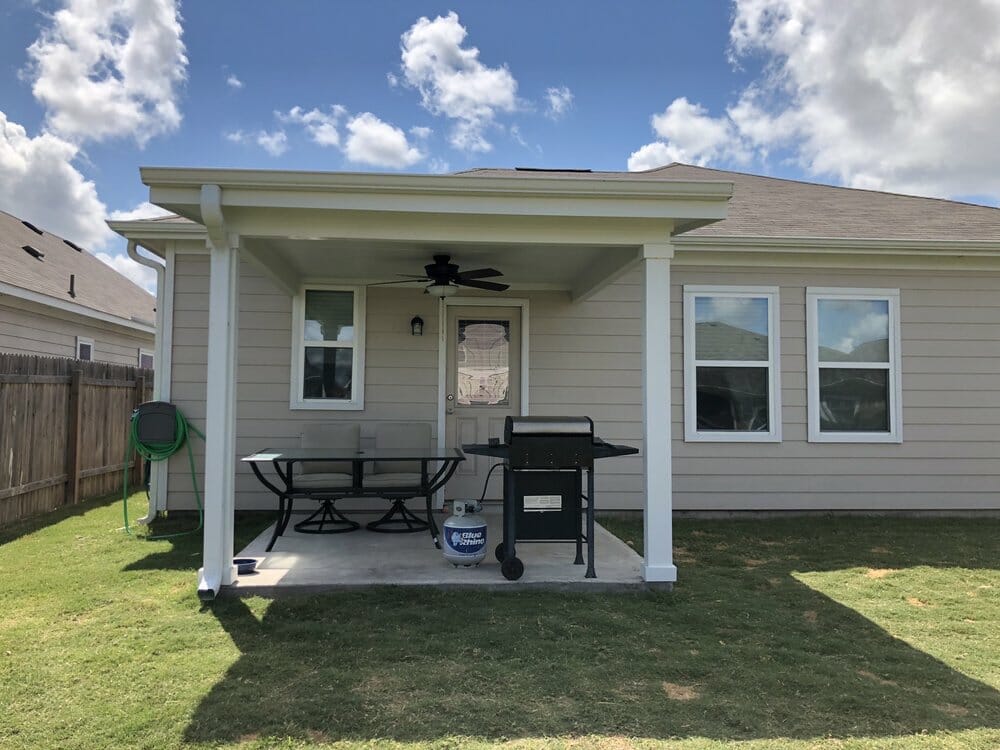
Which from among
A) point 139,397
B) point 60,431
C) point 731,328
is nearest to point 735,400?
point 731,328

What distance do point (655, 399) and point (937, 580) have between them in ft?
7.80

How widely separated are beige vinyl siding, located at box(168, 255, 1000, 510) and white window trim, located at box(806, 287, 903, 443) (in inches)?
2.6

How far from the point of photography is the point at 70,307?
9.27 metres

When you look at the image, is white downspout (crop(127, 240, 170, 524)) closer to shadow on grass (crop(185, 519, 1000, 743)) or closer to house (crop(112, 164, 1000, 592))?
house (crop(112, 164, 1000, 592))

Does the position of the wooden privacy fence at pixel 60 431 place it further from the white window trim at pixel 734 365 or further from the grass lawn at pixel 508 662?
the white window trim at pixel 734 365

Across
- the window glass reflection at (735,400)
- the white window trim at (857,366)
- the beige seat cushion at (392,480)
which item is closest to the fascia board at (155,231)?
the beige seat cushion at (392,480)

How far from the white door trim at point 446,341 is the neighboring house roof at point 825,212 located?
1456mm

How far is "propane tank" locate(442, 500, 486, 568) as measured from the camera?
3.92 meters

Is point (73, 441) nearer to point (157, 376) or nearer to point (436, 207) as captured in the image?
point (157, 376)

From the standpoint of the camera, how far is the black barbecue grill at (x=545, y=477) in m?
3.76

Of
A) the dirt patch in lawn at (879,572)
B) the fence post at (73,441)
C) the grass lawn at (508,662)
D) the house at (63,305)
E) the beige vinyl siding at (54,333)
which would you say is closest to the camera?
the grass lawn at (508,662)

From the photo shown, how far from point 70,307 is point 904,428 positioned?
11074mm

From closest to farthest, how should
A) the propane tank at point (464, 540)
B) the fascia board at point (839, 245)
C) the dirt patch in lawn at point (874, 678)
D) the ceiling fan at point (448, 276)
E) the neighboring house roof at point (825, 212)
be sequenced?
1. the dirt patch in lawn at point (874, 678)
2. the propane tank at point (464, 540)
3. the ceiling fan at point (448, 276)
4. the fascia board at point (839, 245)
5. the neighboring house roof at point (825, 212)

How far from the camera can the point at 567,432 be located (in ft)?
12.4
